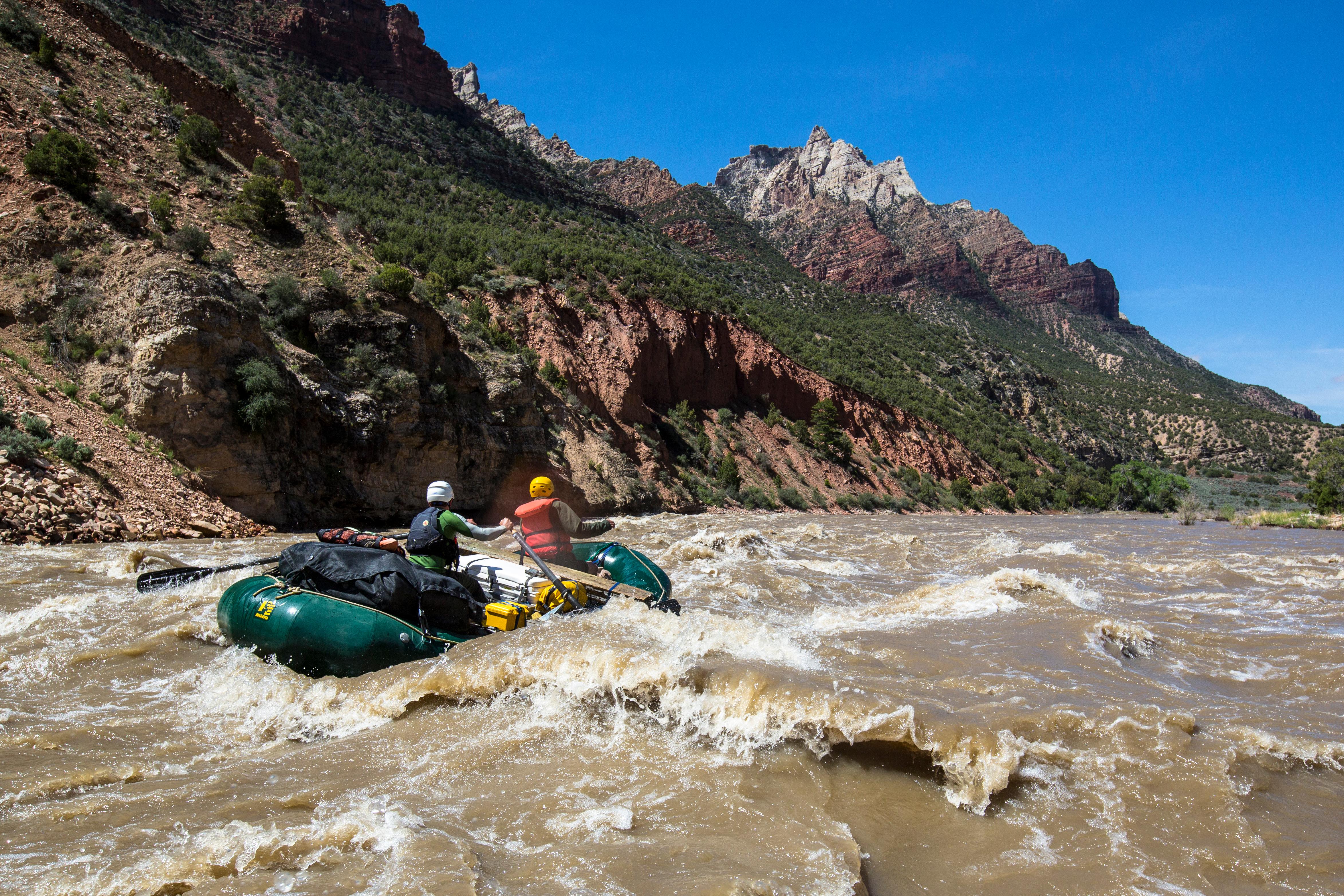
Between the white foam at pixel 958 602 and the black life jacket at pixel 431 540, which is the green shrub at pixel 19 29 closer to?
the black life jacket at pixel 431 540

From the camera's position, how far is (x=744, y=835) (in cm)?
325

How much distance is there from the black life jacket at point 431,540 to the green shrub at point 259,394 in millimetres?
10982

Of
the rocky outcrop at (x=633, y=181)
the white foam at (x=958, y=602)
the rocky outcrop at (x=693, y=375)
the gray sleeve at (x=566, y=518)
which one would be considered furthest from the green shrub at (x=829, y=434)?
the rocky outcrop at (x=633, y=181)

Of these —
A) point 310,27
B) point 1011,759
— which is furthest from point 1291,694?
point 310,27

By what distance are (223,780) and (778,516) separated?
87.0 ft

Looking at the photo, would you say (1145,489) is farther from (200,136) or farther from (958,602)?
(200,136)

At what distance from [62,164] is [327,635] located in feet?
59.6

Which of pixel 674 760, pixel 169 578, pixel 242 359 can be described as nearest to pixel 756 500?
pixel 242 359

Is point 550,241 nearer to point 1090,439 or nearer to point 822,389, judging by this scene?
point 822,389

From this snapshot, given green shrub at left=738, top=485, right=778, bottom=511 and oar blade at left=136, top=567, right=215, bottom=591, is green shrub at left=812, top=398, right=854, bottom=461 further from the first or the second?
oar blade at left=136, top=567, right=215, bottom=591

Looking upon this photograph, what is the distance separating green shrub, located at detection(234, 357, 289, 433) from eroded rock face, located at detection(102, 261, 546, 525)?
0.16 meters

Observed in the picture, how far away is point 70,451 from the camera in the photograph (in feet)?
39.3

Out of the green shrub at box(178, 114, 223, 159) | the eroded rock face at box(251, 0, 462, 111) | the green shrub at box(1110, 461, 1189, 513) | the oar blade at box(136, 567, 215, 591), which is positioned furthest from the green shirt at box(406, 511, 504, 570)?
the green shrub at box(1110, 461, 1189, 513)

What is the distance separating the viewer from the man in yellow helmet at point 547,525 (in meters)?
7.68
